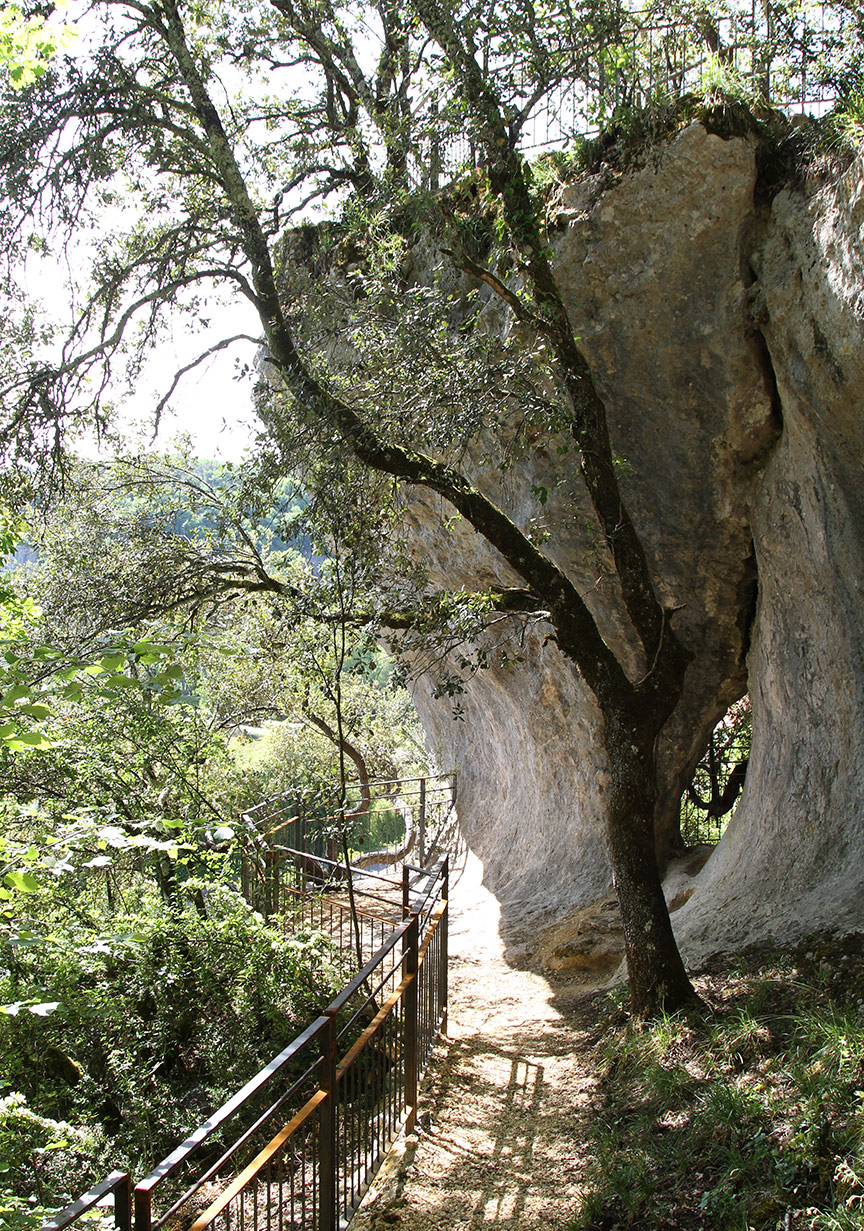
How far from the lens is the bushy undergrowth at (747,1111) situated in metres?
3.43

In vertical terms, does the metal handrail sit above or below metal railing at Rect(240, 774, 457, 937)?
above

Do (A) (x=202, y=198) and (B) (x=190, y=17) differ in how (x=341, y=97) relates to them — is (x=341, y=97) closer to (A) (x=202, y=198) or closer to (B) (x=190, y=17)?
(B) (x=190, y=17)

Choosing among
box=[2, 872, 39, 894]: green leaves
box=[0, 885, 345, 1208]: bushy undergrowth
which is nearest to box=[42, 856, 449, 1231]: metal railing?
box=[0, 885, 345, 1208]: bushy undergrowth

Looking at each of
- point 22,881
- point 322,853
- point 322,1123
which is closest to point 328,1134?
point 322,1123

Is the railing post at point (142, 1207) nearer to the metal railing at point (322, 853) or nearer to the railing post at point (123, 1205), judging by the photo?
the railing post at point (123, 1205)

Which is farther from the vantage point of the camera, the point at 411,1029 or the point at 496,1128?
the point at 496,1128

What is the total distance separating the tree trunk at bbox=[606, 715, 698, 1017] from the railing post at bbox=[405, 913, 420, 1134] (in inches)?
64.5

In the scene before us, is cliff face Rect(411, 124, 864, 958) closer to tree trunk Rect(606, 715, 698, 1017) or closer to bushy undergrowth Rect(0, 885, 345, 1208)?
tree trunk Rect(606, 715, 698, 1017)

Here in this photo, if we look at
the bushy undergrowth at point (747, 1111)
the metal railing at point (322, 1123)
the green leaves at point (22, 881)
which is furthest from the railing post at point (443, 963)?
the green leaves at point (22, 881)

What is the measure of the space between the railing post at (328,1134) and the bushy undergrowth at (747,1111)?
3.56 ft

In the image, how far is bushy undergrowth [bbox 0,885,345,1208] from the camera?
16.9ft

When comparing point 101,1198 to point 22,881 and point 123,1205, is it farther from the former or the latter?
point 22,881

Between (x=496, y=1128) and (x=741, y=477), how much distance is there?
5.75 m

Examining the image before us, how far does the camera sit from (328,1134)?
357cm
